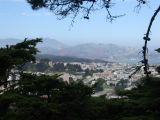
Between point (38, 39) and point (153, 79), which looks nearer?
point (153, 79)

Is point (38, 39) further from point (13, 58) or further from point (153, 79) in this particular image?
point (153, 79)

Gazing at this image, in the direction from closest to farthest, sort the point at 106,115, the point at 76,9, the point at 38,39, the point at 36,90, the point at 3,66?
the point at 76,9 < the point at 106,115 < the point at 36,90 < the point at 3,66 < the point at 38,39

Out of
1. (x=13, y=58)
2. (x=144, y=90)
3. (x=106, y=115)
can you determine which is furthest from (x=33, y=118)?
(x=13, y=58)

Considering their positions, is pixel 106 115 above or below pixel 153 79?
below

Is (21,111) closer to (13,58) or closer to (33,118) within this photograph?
(33,118)

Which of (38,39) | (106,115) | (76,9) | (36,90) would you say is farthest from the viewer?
(38,39)

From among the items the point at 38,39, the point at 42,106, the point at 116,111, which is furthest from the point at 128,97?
the point at 38,39

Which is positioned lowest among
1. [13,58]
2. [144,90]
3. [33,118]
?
[33,118]
